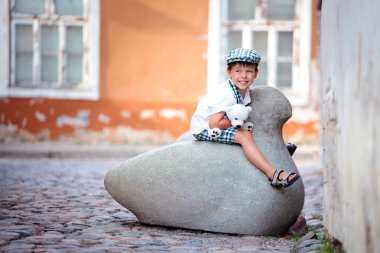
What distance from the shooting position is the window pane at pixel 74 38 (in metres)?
13.0

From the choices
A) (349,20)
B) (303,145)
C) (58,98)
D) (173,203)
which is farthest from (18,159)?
(349,20)

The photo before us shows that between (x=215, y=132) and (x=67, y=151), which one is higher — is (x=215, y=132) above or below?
above

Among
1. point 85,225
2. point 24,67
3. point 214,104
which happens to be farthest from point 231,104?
point 24,67

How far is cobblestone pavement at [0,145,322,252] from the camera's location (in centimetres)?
439

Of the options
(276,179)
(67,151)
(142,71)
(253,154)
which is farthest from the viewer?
(142,71)

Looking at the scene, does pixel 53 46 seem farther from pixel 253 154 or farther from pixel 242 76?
pixel 253 154

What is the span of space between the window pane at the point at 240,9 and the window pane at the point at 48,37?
9.91 feet

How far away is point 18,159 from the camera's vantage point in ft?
36.7

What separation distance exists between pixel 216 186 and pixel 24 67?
8772 mm

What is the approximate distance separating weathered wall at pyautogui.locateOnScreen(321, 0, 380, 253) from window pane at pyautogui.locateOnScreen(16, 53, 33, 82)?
9282 millimetres

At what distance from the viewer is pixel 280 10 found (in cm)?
1307

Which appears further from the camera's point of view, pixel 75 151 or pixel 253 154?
pixel 75 151

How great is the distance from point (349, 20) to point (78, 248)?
6.33 ft

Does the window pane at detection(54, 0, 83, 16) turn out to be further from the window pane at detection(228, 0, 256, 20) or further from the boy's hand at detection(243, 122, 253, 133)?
the boy's hand at detection(243, 122, 253, 133)
